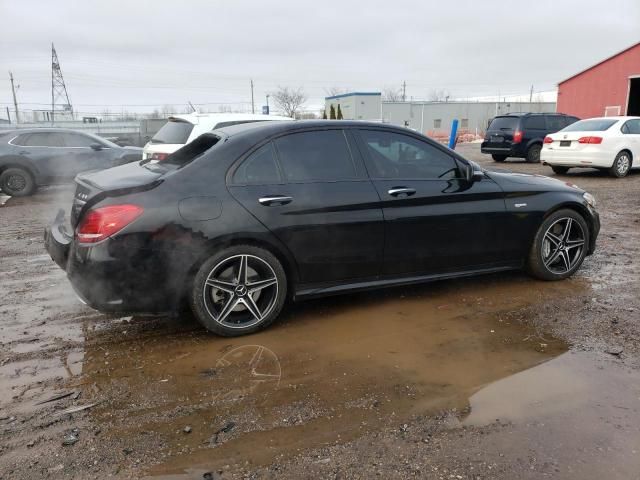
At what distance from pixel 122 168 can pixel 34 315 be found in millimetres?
1366

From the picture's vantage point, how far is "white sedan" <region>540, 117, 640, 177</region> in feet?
37.7

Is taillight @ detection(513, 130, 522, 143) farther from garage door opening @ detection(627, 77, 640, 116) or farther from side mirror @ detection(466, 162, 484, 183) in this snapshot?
side mirror @ detection(466, 162, 484, 183)

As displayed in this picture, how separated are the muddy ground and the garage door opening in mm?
22655

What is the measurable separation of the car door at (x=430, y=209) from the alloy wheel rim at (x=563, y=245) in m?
0.49

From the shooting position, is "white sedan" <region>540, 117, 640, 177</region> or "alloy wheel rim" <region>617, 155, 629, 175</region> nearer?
"white sedan" <region>540, 117, 640, 177</region>

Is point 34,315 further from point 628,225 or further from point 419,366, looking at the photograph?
point 628,225

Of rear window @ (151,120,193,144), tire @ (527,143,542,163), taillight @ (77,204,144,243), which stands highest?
rear window @ (151,120,193,144)

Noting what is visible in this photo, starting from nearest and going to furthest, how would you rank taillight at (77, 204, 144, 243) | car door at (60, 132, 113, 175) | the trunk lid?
taillight at (77, 204, 144, 243), the trunk lid, car door at (60, 132, 113, 175)

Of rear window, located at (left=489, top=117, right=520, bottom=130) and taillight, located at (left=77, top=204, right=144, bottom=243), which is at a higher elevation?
rear window, located at (left=489, top=117, right=520, bottom=130)

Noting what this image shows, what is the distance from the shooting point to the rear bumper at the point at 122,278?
3223 mm

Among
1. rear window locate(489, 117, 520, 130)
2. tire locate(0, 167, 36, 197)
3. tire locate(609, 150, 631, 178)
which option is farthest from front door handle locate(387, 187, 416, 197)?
rear window locate(489, 117, 520, 130)

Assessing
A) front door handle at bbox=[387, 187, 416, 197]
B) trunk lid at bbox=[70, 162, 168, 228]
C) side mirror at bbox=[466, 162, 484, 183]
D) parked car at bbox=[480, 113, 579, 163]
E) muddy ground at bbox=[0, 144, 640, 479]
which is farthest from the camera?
parked car at bbox=[480, 113, 579, 163]

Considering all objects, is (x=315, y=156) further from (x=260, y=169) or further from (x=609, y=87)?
(x=609, y=87)

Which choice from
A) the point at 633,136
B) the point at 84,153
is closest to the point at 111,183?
the point at 84,153
